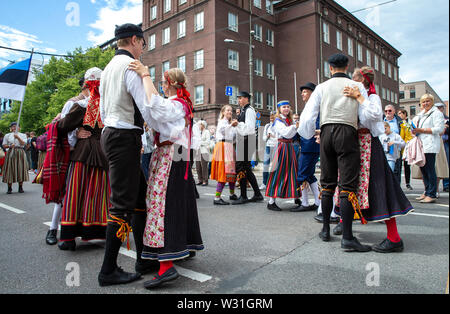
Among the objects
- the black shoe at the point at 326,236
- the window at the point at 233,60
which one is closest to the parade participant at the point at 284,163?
the black shoe at the point at 326,236

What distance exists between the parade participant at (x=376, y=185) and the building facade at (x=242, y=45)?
23.9 meters

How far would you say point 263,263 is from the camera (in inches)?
122

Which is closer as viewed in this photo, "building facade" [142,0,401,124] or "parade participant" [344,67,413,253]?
"parade participant" [344,67,413,253]

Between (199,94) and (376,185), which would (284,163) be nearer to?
(376,185)

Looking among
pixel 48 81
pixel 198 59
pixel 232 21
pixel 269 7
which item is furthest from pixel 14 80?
pixel 48 81

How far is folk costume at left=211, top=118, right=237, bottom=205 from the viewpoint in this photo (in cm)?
679

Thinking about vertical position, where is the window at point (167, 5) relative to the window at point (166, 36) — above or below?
above

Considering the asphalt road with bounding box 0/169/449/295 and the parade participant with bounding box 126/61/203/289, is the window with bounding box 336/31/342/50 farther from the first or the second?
the parade participant with bounding box 126/61/203/289

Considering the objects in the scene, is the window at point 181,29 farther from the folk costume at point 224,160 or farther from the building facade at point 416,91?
the folk costume at point 224,160

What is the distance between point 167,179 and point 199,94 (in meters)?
26.6

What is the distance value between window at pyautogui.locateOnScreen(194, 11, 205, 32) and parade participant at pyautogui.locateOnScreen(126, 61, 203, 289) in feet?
90.0

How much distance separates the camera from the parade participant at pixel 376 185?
3406 millimetres

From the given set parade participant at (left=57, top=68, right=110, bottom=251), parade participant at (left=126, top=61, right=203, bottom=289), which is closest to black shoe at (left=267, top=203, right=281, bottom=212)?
parade participant at (left=57, top=68, right=110, bottom=251)

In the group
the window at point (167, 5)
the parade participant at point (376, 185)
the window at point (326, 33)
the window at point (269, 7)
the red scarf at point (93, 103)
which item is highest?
the window at point (269, 7)
